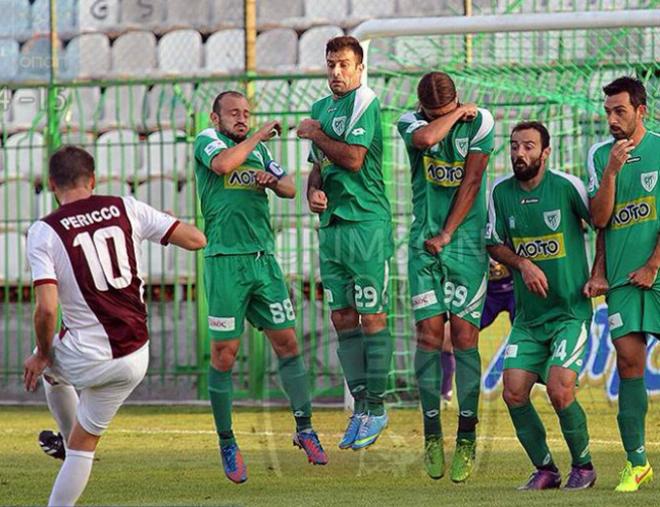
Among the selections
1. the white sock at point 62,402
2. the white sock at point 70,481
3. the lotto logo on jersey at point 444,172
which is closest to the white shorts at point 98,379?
the white sock at point 70,481

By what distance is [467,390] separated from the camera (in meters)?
8.12

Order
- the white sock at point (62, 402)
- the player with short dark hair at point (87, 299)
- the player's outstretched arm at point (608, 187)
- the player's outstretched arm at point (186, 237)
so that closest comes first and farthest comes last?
the player with short dark hair at point (87, 299) → the player's outstretched arm at point (186, 237) → the white sock at point (62, 402) → the player's outstretched arm at point (608, 187)

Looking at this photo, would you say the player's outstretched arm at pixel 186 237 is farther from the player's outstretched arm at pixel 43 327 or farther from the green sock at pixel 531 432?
Answer: the green sock at pixel 531 432

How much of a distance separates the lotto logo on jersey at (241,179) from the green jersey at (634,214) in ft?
6.56

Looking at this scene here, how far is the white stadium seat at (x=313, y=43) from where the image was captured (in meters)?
17.0

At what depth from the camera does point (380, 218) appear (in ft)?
27.3

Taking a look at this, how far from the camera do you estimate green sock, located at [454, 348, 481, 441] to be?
26.5 ft

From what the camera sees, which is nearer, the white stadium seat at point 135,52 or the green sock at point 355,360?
the green sock at point 355,360

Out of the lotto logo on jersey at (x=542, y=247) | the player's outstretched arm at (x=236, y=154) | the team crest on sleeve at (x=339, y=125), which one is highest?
the team crest on sleeve at (x=339, y=125)

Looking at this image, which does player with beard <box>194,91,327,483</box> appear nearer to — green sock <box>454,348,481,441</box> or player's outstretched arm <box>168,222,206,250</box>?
green sock <box>454,348,481,441</box>

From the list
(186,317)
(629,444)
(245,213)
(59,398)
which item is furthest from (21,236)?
(629,444)

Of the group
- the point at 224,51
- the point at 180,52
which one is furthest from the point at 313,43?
the point at 180,52

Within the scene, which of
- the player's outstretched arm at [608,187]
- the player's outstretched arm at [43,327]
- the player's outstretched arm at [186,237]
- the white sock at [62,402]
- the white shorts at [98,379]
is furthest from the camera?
the player's outstretched arm at [608,187]

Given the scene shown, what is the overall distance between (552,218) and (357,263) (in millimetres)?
1135
